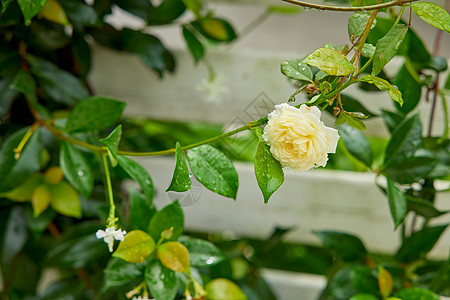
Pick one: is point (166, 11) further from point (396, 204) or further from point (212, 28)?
point (396, 204)

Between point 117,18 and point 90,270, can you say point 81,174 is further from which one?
point 117,18

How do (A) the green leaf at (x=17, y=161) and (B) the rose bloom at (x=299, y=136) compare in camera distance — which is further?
(A) the green leaf at (x=17, y=161)

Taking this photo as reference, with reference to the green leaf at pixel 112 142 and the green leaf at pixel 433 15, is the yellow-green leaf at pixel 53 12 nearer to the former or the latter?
the green leaf at pixel 112 142

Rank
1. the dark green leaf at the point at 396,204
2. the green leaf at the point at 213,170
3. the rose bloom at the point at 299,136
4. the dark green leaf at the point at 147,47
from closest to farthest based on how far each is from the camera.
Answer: the rose bloom at the point at 299,136 → the green leaf at the point at 213,170 → the dark green leaf at the point at 396,204 → the dark green leaf at the point at 147,47

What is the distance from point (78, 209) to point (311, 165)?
45 centimetres

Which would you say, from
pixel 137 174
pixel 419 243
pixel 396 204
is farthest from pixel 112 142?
pixel 419 243

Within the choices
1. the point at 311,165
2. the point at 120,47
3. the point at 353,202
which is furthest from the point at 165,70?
the point at 311,165

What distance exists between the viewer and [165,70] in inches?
35.5

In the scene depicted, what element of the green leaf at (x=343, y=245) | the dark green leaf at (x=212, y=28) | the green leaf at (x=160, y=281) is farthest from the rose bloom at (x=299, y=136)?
the dark green leaf at (x=212, y=28)

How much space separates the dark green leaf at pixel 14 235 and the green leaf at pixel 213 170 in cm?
42

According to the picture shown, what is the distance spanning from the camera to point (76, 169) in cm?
65

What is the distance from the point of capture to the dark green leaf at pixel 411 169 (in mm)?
647

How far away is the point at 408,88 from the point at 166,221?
1.20 feet

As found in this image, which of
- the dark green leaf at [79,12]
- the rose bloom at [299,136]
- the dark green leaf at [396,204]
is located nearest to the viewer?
the rose bloom at [299,136]
